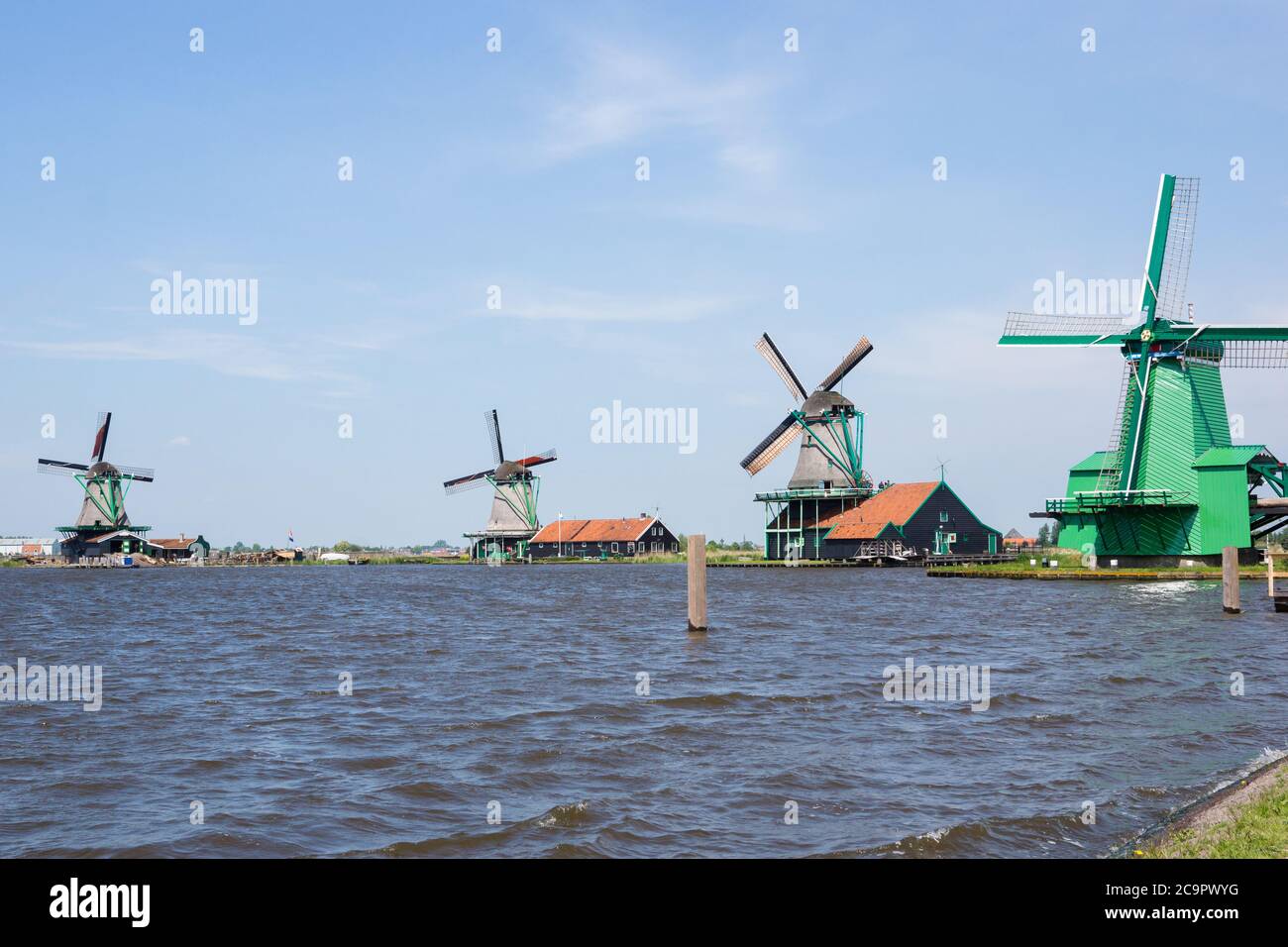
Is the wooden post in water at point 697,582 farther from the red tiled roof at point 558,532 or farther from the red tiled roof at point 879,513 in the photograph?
the red tiled roof at point 558,532

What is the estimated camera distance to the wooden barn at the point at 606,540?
346 ft

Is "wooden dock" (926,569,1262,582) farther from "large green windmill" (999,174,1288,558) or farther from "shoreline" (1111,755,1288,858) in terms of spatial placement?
"shoreline" (1111,755,1288,858)

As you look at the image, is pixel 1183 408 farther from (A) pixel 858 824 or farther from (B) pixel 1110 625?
(A) pixel 858 824

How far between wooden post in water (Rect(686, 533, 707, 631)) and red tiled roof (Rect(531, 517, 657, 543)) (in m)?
78.5

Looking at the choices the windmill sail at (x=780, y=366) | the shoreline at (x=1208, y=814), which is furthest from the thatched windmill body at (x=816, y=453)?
the shoreline at (x=1208, y=814)

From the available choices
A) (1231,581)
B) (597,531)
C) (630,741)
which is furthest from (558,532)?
(630,741)

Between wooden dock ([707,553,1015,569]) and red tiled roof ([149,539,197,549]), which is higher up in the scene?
red tiled roof ([149,539,197,549])

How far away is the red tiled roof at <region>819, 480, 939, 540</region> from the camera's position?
236 ft

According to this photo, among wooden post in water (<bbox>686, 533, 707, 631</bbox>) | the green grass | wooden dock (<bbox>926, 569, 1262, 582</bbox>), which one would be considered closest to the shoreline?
the green grass

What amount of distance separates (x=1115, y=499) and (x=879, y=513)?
2463 centimetres

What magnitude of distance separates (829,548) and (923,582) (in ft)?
66.6

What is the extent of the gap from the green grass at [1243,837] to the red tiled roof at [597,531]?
9636 cm

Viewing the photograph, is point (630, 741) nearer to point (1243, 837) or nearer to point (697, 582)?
point (1243, 837)
